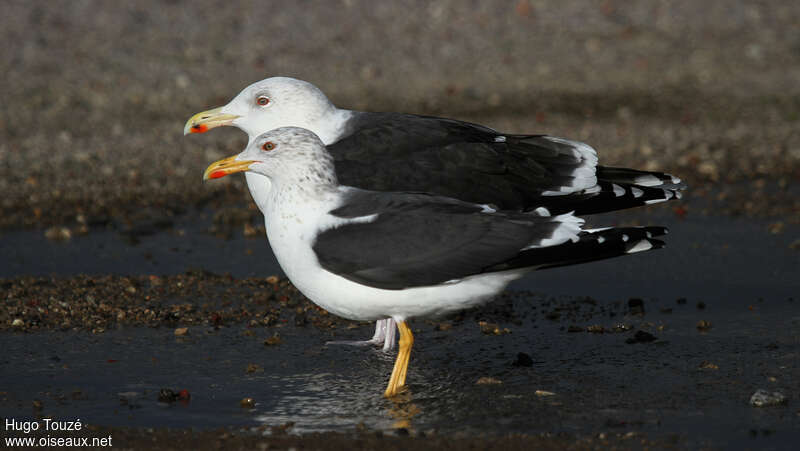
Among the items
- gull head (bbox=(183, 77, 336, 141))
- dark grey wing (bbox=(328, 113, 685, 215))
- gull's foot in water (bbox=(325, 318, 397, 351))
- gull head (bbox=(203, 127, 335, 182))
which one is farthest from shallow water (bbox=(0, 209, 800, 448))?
gull head (bbox=(183, 77, 336, 141))

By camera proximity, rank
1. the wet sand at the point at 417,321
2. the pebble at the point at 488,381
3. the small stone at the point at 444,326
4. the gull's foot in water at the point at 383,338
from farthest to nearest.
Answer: the small stone at the point at 444,326 < the gull's foot in water at the point at 383,338 < the pebble at the point at 488,381 < the wet sand at the point at 417,321

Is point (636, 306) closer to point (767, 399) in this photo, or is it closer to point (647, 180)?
point (647, 180)

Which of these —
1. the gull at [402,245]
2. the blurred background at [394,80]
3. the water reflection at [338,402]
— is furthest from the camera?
the blurred background at [394,80]

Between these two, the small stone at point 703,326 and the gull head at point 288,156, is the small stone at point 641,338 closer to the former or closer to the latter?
the small stone at point 703,326

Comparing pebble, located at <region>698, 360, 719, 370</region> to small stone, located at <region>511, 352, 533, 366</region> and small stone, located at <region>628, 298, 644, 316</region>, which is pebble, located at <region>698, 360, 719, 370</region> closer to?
small stone, located at <region>511, 352, 533, 366</region>

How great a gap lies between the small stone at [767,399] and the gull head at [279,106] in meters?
3.29

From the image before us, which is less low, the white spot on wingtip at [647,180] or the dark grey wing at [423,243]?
the white spot on wingtip at [647,180]

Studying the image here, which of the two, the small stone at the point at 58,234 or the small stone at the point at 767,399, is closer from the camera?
the small stone at the point at 767,399

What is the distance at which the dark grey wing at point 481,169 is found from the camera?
673 centimetres

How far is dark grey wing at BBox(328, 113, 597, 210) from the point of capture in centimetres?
671

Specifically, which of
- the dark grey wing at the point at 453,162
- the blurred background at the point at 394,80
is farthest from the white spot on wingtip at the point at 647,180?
the blurred background at the point at 394,80

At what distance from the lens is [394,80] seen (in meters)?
15.3

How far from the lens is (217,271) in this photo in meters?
8.48

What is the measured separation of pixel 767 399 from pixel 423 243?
1.86 metres
